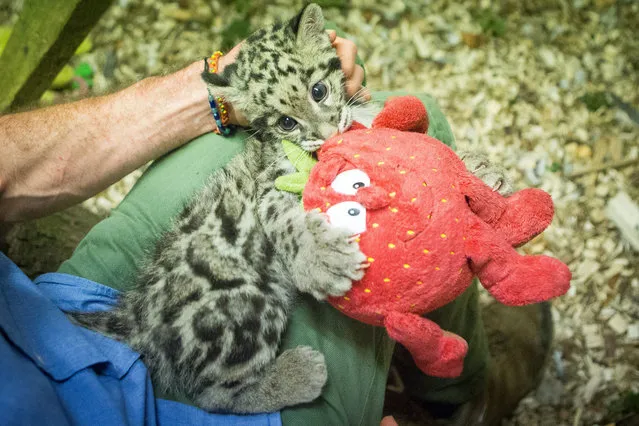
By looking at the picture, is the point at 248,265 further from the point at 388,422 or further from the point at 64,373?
the point at 388,422

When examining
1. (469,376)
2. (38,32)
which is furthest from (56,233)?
(469,376)

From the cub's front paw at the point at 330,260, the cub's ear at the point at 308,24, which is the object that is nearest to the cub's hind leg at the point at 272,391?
the cub's front paw at the point at 330,260

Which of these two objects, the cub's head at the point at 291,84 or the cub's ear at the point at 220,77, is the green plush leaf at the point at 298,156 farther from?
the cub's ear at the point at 220,77

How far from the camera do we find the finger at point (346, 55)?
6.17ft

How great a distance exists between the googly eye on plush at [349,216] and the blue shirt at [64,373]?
2.18 feet

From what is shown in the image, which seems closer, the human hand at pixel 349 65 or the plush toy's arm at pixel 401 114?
the plush toy's arm at pixel 401 114

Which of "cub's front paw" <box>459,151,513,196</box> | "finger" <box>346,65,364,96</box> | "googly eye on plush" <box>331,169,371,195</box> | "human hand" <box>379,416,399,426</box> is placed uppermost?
"googly eye on plush" <box>331,169,371,195</box>

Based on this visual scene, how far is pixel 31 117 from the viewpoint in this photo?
1894 mm

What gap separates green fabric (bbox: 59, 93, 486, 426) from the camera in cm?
160

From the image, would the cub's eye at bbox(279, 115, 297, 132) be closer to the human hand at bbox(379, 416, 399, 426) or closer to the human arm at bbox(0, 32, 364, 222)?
the human arm at bbox(0, 32, 364, 222)

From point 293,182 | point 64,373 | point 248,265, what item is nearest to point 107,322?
point 64,373

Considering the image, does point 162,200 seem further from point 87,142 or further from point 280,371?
point 280,371

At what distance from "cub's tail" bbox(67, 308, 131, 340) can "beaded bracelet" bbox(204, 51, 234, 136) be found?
0.74 metres

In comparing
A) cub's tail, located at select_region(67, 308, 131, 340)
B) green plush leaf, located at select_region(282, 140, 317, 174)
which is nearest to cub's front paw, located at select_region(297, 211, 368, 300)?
green plush leaf, located at select_region(282, 140, 317, 174)
